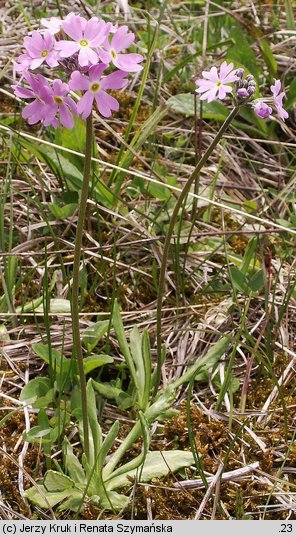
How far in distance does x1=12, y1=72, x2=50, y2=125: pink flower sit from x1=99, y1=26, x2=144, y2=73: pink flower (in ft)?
0.57

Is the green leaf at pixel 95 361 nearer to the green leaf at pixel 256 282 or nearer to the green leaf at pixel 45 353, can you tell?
the green leaf at pixel 45 353

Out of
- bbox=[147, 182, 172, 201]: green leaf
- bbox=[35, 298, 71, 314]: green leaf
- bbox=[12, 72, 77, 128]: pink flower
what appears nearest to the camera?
bbox=[12, 72, 77, 128]: pink flower

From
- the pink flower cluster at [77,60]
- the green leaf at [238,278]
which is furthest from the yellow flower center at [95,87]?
the green leaf at [238,278]

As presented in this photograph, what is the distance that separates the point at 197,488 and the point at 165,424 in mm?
283

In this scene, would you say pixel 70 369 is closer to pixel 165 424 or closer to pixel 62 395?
pixel 62 395

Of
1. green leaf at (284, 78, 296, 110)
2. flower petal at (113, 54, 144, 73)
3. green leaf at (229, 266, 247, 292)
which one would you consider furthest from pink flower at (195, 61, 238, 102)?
green leaf at (284, 78, 296, 110)

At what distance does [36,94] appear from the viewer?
6.04 ft

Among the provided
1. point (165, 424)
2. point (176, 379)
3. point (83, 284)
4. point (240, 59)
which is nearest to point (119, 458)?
point (165, 424)

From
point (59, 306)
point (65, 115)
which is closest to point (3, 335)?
point (59, 306)

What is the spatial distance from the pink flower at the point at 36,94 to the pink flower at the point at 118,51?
0.17 m

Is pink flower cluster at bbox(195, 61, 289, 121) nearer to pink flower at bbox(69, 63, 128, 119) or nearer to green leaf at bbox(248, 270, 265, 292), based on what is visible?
pink flower at bbox(69, 63, 128, 119)

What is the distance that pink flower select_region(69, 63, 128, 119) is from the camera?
173 cm

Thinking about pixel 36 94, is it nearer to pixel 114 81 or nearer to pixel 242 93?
pixel 114 81

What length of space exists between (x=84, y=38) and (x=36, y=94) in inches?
8.2
